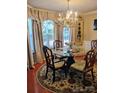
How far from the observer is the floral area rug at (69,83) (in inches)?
127

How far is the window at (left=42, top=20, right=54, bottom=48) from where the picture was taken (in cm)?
657

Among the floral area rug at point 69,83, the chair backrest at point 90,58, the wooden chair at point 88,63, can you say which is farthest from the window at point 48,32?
the chair backrest at point 90,58

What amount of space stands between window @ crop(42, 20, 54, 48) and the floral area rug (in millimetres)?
2538

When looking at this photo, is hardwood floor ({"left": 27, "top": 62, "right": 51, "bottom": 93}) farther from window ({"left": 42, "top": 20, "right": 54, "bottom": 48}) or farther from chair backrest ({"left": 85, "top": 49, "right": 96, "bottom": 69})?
window ({"left": 42, "top": 20, "right": 54, "bottom": 48})

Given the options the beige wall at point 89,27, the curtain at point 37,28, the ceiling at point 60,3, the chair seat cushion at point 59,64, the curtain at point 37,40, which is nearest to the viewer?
the chair seat cushion at point 59,64

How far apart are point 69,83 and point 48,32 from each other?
11.8 ft

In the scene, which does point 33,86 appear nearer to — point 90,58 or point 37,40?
point 90,58

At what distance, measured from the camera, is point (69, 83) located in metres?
3.59

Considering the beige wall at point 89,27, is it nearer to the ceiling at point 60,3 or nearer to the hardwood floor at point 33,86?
the ceiling at point 60,3

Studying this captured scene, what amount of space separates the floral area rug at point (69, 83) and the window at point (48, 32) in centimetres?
254

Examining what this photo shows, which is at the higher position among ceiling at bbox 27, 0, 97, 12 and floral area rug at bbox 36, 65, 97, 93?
ceiling at bbox 27, 0, 97, 12

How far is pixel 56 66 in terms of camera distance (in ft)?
12.3

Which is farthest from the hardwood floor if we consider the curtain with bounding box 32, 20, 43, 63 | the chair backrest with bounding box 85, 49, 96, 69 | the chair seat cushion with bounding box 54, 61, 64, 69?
the curtain with bounding box 32, 20, 43, 63
